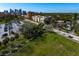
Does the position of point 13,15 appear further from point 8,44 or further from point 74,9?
point 74,9

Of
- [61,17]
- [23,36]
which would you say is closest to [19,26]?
[23,36]

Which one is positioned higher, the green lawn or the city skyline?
the city skyline

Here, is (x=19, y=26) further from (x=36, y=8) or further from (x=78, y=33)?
(x=78, y=33)

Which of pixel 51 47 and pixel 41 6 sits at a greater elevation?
pixel 41 6

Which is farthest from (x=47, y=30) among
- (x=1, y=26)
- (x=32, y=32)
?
(x=1, y=26)

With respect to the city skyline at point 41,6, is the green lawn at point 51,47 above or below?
below

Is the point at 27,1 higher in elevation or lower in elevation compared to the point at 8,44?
higher
